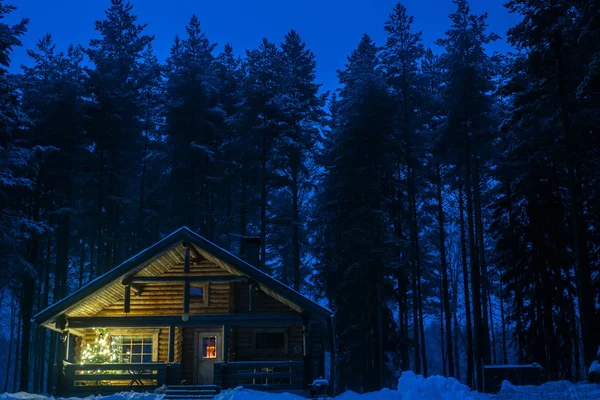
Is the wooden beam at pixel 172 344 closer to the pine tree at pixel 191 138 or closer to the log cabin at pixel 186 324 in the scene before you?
the log cabin at pixel 186 324

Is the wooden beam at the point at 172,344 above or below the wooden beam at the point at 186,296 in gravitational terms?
below

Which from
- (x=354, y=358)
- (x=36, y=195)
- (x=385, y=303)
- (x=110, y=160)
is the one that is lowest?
(x=354, y=358)

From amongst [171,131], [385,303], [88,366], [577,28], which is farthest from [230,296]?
[577,28]

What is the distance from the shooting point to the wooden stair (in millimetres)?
18891

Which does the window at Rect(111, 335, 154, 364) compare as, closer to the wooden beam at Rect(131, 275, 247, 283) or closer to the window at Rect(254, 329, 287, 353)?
the wooden beam at Rect(131, 275, 247, 283)

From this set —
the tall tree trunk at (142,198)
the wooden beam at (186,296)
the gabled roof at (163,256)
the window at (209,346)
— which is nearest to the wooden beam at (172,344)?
the wooden beam at (186,296)

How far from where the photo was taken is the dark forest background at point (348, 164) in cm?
2555

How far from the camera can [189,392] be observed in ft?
63.3

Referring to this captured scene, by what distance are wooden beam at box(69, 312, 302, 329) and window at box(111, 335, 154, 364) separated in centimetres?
232

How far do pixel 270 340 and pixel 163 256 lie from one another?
557 centimetres

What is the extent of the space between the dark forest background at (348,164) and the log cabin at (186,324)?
5.38 meters

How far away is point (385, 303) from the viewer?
98.1 feet

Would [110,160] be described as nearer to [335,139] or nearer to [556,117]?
[335,139]

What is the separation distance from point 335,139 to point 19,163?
14.9 metres
